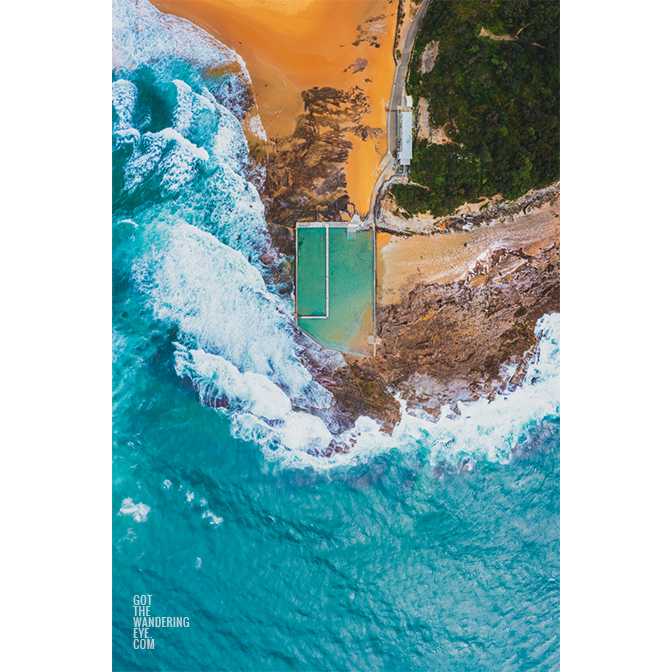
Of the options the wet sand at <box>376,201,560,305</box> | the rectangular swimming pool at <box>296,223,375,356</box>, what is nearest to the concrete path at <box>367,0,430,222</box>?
the rectangular swimming pool at <box>296,223,375,356</box>

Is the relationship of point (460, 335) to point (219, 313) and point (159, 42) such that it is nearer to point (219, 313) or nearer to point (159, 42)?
point (219, 313)

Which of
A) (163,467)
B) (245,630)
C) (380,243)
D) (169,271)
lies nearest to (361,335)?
(380,243)

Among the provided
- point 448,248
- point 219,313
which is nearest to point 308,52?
point 448,248

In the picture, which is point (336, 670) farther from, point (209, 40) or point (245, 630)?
point (209, 40)

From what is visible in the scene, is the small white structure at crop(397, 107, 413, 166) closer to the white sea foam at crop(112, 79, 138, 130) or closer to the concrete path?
the concrete path

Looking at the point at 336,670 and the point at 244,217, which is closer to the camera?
the point at 336,670

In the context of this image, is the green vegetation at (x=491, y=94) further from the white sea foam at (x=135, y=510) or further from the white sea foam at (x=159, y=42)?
the white sea foam at (x=135, y=510)

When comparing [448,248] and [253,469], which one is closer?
[253,469]
